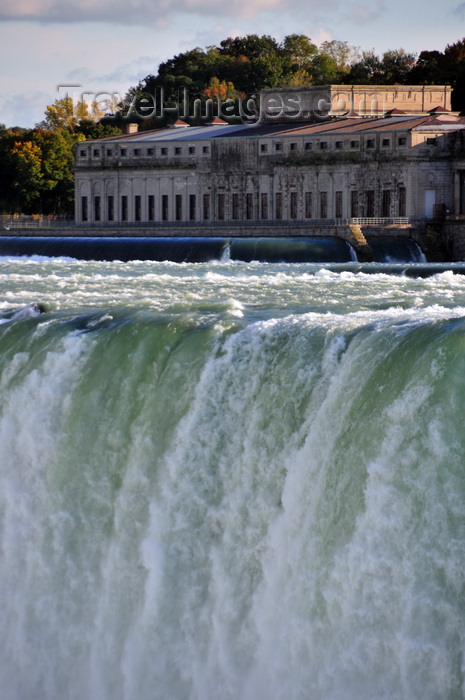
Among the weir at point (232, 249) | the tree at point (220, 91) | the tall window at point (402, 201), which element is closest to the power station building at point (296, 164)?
the tall window at point (402, 201)

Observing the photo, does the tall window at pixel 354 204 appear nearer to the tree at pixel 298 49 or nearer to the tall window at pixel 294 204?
the tall window at pixel 294 204

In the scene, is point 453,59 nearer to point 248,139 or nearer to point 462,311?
point 248,139

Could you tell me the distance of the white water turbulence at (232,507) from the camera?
13.9 metres

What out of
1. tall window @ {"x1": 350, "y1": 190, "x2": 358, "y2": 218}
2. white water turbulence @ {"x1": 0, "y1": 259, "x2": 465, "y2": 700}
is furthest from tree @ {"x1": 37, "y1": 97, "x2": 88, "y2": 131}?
white water turbulence @ {"x1": 0, "y1": 259, "x2": 465, "y2": 700}

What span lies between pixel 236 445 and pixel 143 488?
5.54 feet

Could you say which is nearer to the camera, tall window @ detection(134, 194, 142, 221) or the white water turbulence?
the white water turbulence

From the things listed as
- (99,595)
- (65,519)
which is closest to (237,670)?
(99,595)

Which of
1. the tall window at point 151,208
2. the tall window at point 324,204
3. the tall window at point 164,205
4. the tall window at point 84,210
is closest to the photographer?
the tall window at point 324,204

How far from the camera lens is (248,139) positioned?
79375mm

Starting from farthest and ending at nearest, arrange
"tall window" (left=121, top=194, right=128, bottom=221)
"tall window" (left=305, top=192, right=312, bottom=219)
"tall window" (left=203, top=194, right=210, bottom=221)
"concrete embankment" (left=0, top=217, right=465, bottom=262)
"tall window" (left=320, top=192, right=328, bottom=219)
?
"tall window" (left=121, top=194, right=128, bottom=221), "tall window" (left=203, top=194, right=210, bottom=221), "tall window" (left=305, top=192, right=312, bottom=219), "tall window" (left=320, top=192, right=328, bottom=219), "concrete embankment" (left=0, top=217, right=465, bottom=262)

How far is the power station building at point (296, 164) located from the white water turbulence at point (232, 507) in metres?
49.7

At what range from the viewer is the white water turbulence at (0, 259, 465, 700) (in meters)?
13.9

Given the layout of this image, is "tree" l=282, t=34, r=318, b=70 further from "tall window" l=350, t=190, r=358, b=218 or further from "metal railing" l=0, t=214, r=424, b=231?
"tall window" l=350, t=190, r=358, b=218

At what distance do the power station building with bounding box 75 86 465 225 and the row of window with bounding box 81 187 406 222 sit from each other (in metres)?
0.07
